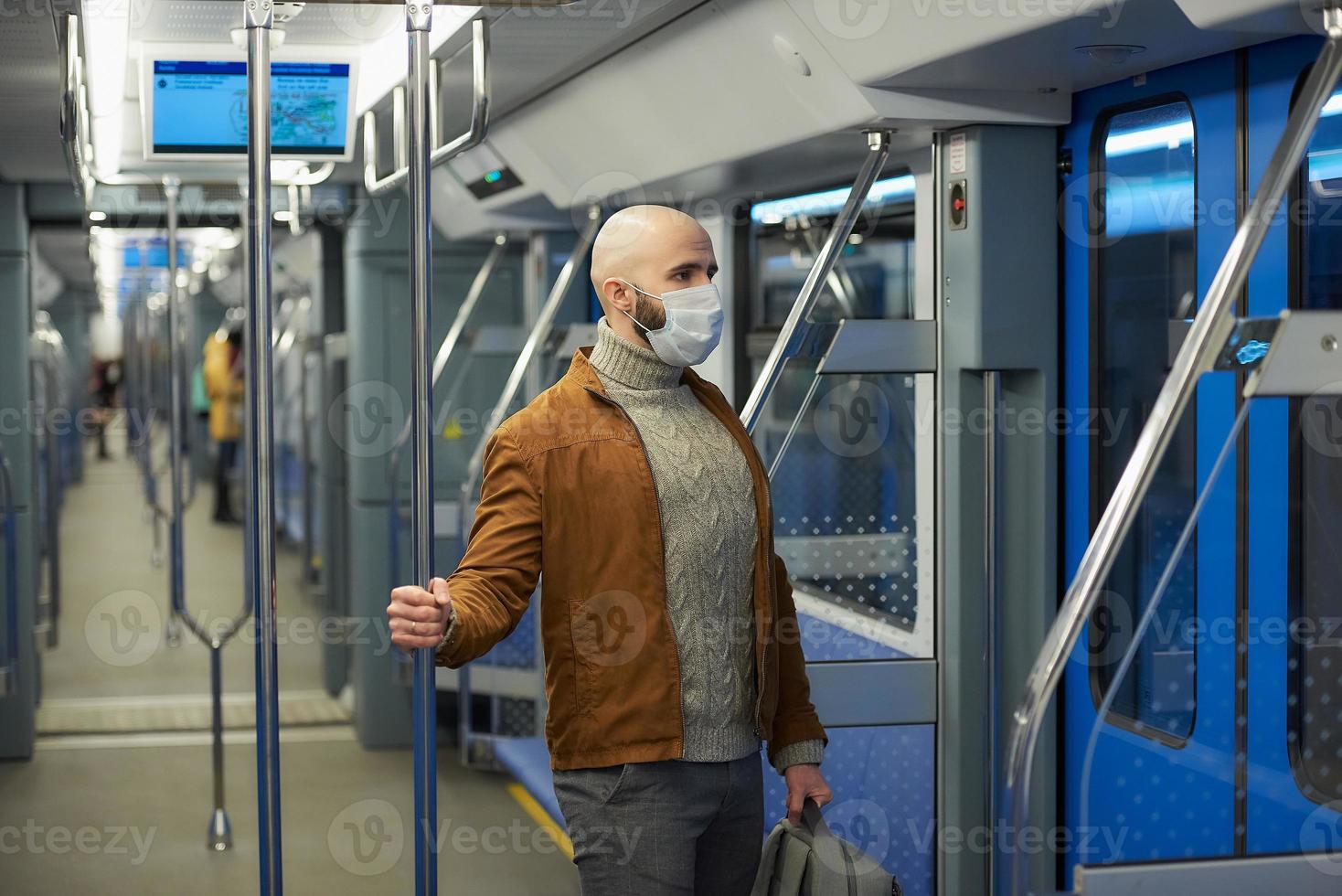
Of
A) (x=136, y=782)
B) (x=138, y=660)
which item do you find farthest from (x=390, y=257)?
(x=138, y=660)

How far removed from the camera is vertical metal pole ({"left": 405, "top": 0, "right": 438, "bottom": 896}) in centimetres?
192

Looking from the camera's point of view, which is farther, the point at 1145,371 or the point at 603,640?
the point at 1145,371

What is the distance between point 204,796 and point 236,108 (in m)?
2.70

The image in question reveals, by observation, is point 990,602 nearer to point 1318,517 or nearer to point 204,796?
point 1318,517

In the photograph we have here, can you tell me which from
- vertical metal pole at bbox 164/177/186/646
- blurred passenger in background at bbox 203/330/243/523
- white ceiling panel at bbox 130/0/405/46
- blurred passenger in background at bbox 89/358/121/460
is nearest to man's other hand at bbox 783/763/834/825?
white ceiling panel at bbox 130/0/405/46

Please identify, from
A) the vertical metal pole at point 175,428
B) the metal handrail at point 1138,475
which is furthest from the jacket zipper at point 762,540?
the vertical metal pole at point 175,428

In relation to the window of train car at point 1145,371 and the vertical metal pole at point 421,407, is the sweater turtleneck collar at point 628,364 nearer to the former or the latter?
the vertical metal pole at point 421,407

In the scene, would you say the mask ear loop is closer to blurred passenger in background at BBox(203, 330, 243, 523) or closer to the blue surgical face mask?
the blue surgical face mask

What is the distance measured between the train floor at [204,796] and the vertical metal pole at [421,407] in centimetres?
274

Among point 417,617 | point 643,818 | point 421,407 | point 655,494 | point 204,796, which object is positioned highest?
point 421,407

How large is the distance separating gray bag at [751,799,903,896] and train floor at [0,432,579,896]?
2340 mm

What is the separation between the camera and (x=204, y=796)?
575 cm

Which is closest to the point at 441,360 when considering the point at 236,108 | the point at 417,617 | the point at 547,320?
the point at 547,320

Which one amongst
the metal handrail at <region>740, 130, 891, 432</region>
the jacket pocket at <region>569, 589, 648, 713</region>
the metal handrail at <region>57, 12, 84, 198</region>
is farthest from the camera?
the metal handrail at <region>740, 130, 891, 432</region>
